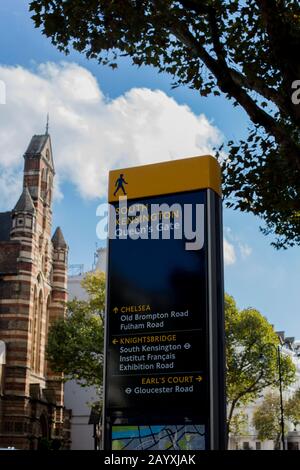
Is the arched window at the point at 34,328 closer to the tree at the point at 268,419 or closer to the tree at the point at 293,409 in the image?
the tree at the point at 268,419

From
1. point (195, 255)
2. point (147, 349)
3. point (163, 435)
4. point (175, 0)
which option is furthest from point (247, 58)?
point (163, 435)

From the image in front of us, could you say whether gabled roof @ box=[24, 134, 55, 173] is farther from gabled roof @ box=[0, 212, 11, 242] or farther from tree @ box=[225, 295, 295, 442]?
tree @ box=[225, 295, 295, 442]

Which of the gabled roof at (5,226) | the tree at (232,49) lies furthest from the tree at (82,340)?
the tree at (232,49)

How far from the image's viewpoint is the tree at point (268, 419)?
227 feet

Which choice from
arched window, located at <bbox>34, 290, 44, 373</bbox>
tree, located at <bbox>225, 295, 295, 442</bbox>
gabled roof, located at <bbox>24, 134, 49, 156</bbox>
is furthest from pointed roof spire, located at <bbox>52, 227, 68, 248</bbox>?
tree, located at <bbox>225, 295, 295, 442</bbox>

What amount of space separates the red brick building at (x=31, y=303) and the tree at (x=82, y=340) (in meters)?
2.57

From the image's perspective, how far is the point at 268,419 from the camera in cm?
6938

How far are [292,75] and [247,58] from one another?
3.00 meters

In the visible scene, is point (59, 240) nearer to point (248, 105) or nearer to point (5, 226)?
point (5, 226)

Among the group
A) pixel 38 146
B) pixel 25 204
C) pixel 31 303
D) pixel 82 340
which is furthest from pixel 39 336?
pixel 38 146

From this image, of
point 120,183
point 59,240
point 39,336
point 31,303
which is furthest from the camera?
point 59,240

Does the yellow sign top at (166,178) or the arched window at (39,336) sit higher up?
the arched window at (39,336)

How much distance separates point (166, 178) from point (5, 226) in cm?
3947

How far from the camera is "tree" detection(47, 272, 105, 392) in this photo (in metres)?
41.4
